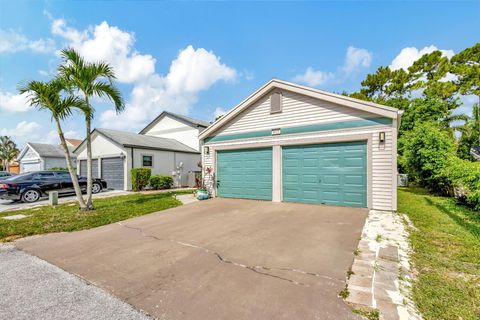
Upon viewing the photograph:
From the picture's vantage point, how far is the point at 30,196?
32.9 feet

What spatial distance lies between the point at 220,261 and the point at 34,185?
11909 millimetres

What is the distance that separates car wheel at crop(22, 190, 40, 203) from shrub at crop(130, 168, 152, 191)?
453cm

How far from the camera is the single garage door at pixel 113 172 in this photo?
46.9 ft

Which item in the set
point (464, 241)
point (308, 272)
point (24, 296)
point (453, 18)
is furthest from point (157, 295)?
point (453, 18)

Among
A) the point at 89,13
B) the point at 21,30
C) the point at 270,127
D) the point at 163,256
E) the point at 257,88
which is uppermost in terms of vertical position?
the point at 89,13

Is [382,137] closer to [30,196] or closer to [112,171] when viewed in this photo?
[30,196]

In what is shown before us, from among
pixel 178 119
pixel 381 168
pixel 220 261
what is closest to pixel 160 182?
pixel 178 119

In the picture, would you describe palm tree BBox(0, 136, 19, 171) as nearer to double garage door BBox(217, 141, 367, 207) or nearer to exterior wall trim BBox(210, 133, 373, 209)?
double garage door BBox(217, 141, 367, 207)

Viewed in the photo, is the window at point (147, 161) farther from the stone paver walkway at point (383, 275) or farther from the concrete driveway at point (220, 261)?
the stone paver walkway at point (383, 275)

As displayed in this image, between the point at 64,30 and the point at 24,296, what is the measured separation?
943 cm

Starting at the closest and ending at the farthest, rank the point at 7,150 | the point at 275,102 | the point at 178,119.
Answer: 1. the point at 275,102
2. the point at 178,119
3. the point at 7,150

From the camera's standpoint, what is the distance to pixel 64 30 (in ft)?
25.8

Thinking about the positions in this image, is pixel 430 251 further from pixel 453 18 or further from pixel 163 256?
pixel 453 18

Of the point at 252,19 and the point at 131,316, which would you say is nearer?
the point at 131,316
